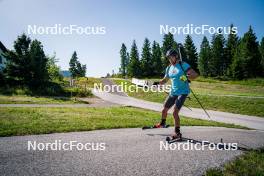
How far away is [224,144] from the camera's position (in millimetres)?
6824

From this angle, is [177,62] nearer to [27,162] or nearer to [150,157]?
[150,157]

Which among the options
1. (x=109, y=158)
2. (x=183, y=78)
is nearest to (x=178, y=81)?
(x=183, y=78)

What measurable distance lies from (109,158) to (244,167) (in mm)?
2846

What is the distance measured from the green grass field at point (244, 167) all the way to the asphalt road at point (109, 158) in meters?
0.23

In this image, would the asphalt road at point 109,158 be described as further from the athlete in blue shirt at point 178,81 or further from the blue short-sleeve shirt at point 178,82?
the blue short-sleeve shirt at point 178,82

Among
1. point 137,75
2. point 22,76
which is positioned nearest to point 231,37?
point 137,75

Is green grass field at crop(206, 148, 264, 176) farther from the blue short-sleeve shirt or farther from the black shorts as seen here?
the blue short-sleeve shirt

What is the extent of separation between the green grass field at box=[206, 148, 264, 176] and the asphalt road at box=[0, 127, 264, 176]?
23 cm

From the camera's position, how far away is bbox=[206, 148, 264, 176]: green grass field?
4.54 metres

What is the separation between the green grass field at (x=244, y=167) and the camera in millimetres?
4543

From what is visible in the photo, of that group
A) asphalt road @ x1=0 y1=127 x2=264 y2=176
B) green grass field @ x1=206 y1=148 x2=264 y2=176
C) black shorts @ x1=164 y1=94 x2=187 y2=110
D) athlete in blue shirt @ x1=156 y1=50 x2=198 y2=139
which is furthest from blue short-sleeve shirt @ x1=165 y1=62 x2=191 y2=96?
green grass field @ x1=206 y1=148 x2=264 y2=176

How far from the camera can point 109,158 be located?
16.5ft

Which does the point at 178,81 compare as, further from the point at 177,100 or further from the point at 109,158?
the point at 109,158

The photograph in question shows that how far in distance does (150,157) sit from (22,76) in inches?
1458
